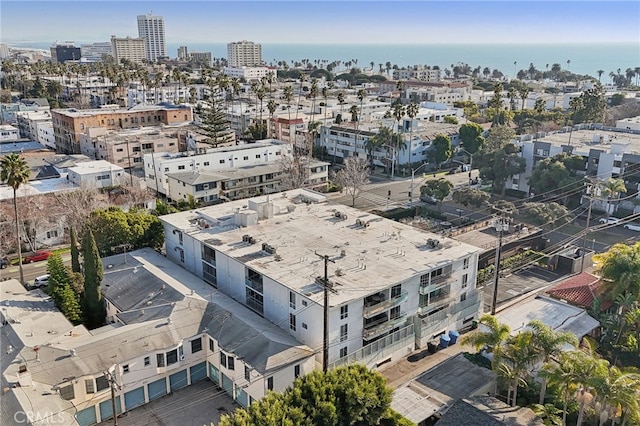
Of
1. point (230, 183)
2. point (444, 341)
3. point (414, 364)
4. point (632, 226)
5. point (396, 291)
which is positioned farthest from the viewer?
point (230, 183)

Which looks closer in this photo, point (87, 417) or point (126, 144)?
point (87, 417)

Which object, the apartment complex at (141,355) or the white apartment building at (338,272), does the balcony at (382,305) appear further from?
the apartment complex at (141,355)

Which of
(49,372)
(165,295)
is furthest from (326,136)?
(49,372)

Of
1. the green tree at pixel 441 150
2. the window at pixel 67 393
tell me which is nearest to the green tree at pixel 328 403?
the window at pixel 67 393

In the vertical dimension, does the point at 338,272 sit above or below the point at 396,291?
above

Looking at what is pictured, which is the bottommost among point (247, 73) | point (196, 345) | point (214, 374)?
point (214, 374)

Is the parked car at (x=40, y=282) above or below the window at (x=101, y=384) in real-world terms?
below

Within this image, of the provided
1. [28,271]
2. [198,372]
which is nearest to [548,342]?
[198,372]

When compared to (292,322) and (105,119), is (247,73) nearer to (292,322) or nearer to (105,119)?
(105,119)
